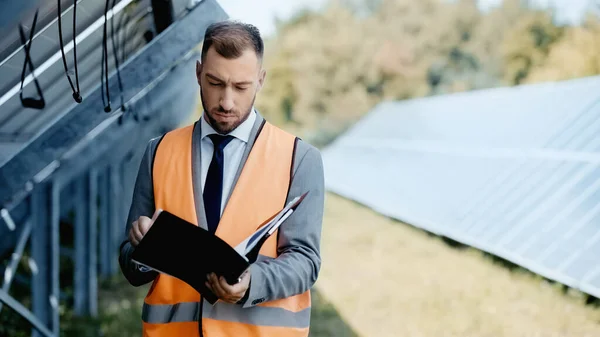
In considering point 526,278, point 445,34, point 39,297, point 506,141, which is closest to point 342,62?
point 445,34

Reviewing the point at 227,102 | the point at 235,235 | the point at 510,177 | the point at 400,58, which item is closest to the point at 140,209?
the point at 235,235

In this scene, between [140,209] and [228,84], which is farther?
[140,209]

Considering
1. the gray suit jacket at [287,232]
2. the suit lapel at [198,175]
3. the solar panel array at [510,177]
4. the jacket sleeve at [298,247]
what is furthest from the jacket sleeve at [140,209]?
the solar panel array at [510,177]

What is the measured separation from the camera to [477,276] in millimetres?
8070

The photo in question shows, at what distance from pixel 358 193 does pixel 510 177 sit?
643cm

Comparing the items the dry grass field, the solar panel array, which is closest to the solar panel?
the dry grass field

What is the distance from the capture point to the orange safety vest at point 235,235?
79.4 inches

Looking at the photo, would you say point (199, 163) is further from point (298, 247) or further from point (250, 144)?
point (298, 247)

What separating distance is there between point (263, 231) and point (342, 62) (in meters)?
39.9

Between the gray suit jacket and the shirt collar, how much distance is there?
0.05 ft

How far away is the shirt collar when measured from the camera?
6.89 ft

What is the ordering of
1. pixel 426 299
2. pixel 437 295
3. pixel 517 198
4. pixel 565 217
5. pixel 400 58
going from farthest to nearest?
pixel 400 58 → pixel 517 198 → pixel 437 295 → pixel 426 299 → pixel 565 217

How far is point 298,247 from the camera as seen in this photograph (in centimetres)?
202

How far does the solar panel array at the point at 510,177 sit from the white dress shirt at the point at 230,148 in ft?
15.8
